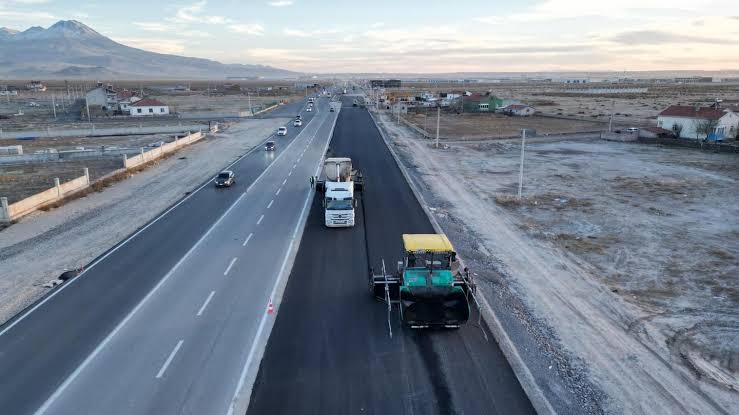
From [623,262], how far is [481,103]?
317ft

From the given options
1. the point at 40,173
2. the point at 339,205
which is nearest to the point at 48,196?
the point at 40,173

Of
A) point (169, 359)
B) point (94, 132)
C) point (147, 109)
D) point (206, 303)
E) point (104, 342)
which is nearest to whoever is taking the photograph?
point (169, 359)

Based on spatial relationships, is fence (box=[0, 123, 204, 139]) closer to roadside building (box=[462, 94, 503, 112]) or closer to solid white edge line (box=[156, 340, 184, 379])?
roadside building (box=[462, 94, 503, 112])

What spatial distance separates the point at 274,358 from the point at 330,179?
1820cm

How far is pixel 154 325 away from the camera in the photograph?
1750 cm

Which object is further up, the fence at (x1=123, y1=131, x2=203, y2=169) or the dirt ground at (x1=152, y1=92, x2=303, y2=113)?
the dirt ground at (x1=152, y1=92, x2=303, y2=113)

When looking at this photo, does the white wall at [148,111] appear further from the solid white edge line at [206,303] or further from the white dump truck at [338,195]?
the solid white edge line at [206,303]

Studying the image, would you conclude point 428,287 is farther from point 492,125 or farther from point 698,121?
point 492,125

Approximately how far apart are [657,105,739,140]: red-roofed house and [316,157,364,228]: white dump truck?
2163 inches

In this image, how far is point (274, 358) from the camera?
1557cm

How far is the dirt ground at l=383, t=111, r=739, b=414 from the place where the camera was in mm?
15305

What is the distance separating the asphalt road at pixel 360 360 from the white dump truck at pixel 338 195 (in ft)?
13.6

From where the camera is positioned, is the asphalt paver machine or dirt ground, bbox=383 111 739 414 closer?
dirt ground, bbox=383 111 739 414

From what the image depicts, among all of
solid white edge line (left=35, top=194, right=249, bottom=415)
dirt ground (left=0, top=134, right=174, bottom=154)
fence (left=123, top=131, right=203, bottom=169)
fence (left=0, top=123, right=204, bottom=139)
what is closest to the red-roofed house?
fence (left=123, top=131, right=203, bottom=169)
